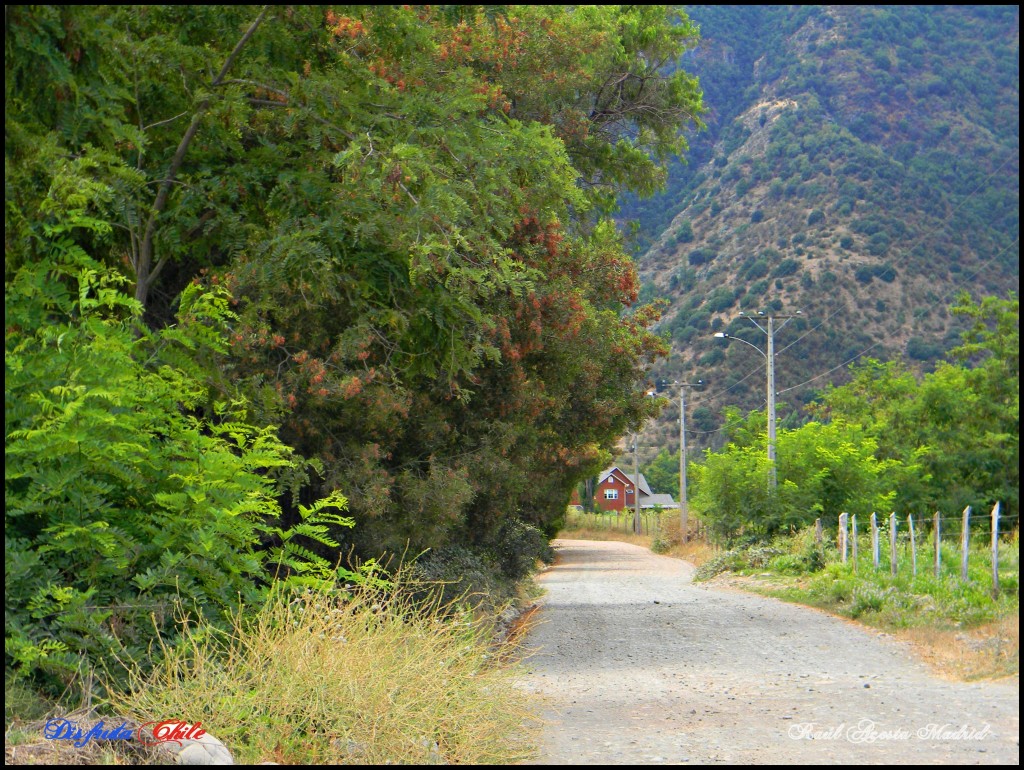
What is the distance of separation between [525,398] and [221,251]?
752 centimetres

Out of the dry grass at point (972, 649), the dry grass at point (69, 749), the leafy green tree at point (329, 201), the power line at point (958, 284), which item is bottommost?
the dry grass at point (972, 649)

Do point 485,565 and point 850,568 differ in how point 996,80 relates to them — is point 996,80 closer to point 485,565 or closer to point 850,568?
point 850,568

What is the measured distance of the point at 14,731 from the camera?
6.82m

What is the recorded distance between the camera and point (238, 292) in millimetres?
12422

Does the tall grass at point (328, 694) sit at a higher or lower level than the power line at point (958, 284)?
lower

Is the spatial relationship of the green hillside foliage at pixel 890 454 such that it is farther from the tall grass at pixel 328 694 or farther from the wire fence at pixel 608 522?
the wire fence at pixel 608 522

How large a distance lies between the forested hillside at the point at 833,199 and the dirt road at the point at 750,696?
44967 mm

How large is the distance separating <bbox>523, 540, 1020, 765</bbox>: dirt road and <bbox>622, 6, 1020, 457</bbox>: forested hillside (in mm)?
44967

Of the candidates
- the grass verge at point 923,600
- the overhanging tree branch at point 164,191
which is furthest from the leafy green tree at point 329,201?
the grass verge at point 923,600

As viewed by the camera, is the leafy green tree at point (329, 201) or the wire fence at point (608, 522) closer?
the leafy green tree at point (329, 201)

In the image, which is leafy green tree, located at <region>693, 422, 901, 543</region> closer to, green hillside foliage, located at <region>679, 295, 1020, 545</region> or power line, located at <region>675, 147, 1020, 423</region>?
green hillside foliage, located at <region>679, 295, 1020, 545</region>

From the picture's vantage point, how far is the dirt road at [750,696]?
28.6ft

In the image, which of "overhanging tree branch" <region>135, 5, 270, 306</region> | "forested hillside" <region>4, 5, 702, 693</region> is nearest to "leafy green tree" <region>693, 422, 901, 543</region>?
"forested hillside" <region>4, 5, 702, 693</region>

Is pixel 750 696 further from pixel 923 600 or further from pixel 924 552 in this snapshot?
pixel 924 552
